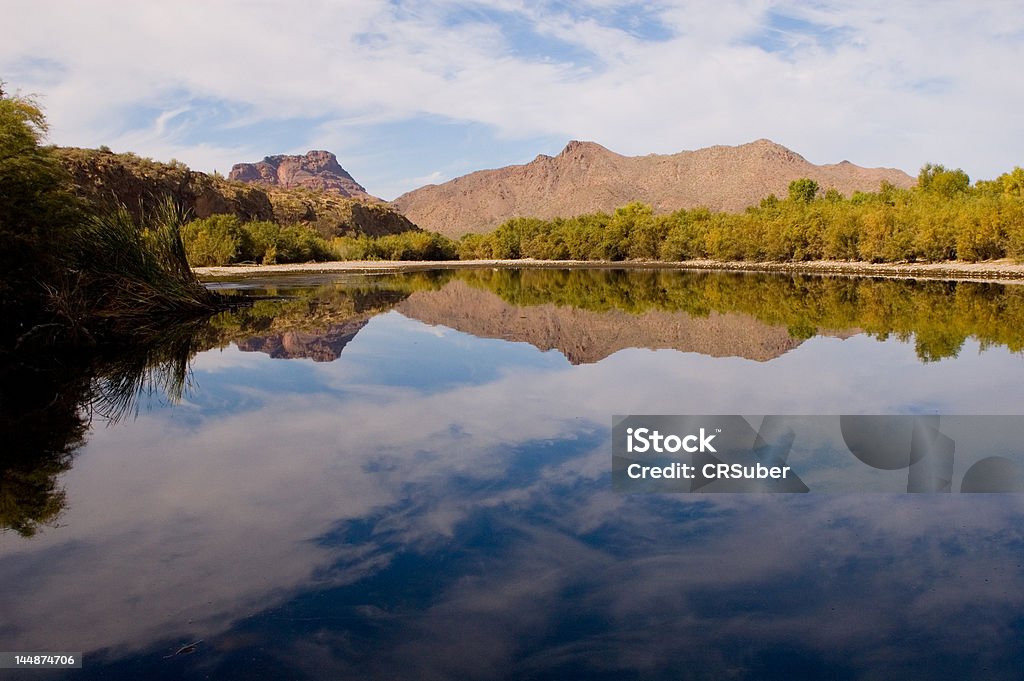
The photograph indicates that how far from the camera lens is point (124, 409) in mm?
9820

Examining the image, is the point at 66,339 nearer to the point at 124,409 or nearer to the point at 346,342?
the point at 346,342

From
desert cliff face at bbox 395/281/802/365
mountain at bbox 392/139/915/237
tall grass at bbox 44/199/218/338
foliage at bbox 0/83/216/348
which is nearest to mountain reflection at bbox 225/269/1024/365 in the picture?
desert cliff face at bbox 395/281/802/365

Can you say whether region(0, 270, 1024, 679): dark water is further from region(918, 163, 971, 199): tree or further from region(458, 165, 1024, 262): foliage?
region(918, 163, 971, 199): tree

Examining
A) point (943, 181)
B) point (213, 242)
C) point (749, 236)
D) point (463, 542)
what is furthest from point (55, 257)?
point (943, 181)

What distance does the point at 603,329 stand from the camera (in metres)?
18.5

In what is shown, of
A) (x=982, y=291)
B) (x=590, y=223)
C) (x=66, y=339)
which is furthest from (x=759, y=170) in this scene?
(x=66, y=339)

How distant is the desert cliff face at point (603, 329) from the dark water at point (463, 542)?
10.1ft

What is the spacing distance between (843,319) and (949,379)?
8.86 metres

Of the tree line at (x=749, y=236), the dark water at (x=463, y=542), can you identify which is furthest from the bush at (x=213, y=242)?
the dark water at (x=463, y=542)

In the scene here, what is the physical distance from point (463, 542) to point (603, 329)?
13.4 meters

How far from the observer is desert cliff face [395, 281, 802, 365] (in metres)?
15.1

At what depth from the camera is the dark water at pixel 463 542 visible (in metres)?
3.97

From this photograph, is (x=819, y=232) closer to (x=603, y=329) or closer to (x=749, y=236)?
(x=749, y=236)

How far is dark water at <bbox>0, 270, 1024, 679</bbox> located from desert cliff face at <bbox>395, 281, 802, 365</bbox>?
3.09m
